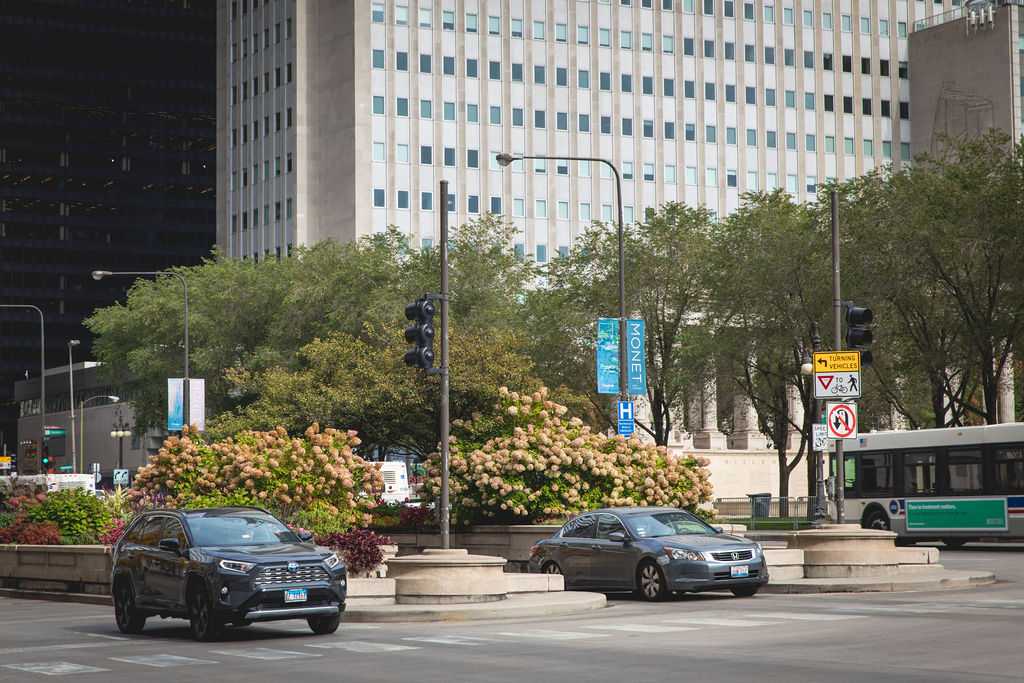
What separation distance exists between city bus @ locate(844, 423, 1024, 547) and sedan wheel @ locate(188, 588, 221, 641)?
1020 inches

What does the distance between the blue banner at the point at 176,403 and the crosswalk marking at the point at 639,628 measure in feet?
136

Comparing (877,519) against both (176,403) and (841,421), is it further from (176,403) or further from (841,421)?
(176,403)

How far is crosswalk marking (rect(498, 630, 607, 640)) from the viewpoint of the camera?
1947 centimetres

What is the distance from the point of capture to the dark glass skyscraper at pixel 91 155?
178000mm

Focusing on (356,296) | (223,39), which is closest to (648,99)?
(223,39)

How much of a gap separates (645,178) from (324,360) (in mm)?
63896

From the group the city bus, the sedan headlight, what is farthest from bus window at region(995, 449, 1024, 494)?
the sedan headlight

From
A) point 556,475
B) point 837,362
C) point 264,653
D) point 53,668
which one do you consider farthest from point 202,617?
point 556,475

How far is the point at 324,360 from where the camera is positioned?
199ft

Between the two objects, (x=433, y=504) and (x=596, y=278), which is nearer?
(x=433, y=504)

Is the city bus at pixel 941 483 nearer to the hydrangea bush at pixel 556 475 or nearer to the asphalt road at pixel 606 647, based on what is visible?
the hydrangea bush at pixel 556 475

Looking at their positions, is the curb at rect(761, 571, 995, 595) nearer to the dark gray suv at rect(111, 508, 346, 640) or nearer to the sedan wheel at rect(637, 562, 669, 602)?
the sedan wheel at rect(637, 562, 669, 602)

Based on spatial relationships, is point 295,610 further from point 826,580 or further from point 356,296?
point 356,296

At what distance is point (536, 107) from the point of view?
388ft
